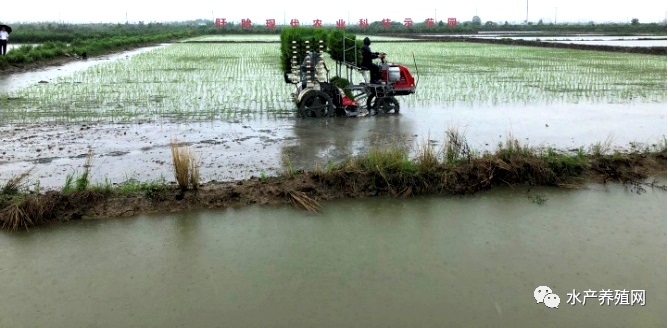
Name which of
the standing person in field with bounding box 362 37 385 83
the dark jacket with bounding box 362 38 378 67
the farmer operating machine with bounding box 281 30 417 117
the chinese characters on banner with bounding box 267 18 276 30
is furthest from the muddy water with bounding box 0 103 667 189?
the chinese characters on banner with bounding box 267 18 276 30

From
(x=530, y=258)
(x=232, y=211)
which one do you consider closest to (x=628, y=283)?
(x=530, y=258)

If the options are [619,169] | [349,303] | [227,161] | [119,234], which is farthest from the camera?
[227,161]

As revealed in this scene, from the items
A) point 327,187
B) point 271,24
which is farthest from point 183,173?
point 271,24

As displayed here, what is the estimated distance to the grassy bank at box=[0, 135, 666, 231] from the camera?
4.98 m

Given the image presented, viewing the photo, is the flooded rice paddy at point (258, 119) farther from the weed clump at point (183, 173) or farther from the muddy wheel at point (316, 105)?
the weed clump at point (183, 173)

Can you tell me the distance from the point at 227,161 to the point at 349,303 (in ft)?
11.6

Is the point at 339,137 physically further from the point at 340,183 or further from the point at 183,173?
the point at 183,173

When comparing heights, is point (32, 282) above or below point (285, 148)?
below

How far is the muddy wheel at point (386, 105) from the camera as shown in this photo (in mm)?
9758

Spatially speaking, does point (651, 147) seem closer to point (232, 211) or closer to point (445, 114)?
point (445, 114)

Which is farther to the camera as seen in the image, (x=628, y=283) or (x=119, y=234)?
(x=119, y=234)

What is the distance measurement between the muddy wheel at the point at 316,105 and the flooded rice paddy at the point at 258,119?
229 millimetres

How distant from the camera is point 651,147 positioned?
711 centimetres

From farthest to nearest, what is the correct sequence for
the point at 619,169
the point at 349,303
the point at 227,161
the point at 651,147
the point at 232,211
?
the point at 651,147, the point at 227,161, the point at 619,169, the point at 232,211, the point at 349,303
